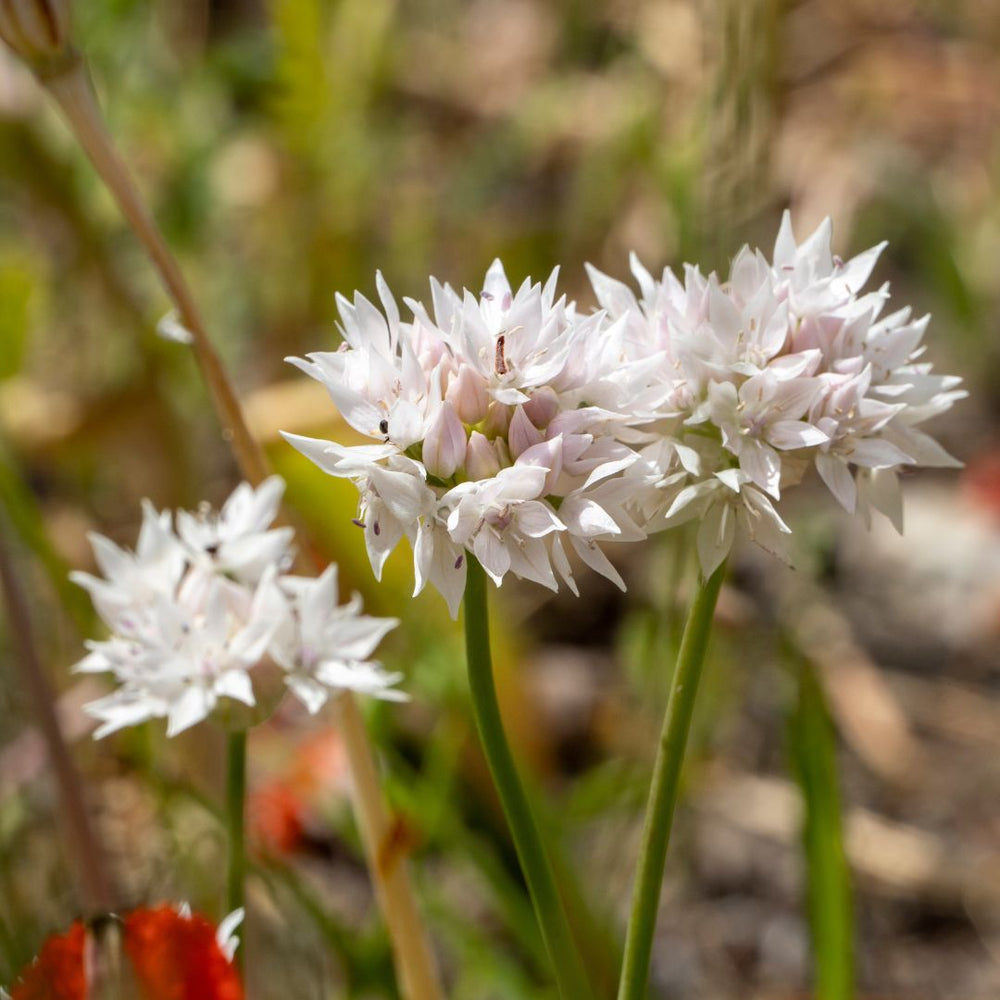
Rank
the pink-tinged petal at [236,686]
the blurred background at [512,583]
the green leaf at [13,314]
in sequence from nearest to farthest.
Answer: the pink-tinged petal at [236,686], the blurred background at [512,583], the green leaf at [13,314]

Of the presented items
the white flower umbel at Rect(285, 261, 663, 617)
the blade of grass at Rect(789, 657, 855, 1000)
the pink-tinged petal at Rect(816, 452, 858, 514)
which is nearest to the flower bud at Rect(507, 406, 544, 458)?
the white flower umbel at Rect(285, 261, 663, 617)

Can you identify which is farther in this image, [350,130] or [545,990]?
[350,130]

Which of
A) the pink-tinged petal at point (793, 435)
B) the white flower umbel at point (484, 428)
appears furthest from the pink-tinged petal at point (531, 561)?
the pink-tinged petal at point (793, 435)

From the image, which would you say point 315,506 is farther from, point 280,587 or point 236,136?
point 236,136

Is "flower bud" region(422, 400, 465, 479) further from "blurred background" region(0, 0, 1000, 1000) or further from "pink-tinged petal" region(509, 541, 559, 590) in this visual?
"blurred background" region(0, 0, 1000, 1000)

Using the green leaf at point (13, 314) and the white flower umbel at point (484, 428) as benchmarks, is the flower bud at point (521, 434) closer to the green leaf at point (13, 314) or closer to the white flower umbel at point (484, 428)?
the white flower umbel at point (484, 428)

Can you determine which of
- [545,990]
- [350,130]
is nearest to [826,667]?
[545,990]

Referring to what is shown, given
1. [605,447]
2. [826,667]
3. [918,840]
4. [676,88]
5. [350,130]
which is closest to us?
[605,447]
